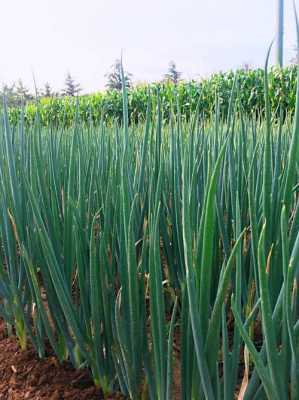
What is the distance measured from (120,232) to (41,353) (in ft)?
0.99

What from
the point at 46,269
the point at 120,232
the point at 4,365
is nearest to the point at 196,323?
the point at 120,232

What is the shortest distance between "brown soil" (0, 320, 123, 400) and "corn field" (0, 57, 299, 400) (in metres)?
0.02

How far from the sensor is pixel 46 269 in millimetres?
694

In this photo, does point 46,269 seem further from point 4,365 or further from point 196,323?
point 196,323

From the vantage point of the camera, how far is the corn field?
0.42m

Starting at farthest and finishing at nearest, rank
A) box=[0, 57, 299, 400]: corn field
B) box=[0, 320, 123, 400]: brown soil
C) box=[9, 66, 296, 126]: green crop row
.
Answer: box=[9, 66, 296, 126]: green crop row < box=[0, 320, 123, 400]: brown soil < box=[0, 57, 299, 400]: corn field

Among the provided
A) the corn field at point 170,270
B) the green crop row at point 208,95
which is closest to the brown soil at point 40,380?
the corn field at point 170,270

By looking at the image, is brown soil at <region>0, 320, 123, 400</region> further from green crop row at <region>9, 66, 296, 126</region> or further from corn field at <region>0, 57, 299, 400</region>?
green crop row at <region>9, 66, 296, 126</region>

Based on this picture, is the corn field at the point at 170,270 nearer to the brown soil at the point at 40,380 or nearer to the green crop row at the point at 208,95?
the brown soil at the point at 40,380

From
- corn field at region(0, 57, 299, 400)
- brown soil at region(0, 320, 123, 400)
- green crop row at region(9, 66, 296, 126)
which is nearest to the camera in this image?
corn field at region(0, 57, 299, 400)

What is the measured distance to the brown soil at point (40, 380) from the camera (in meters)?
0.68

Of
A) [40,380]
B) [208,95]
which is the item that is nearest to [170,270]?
[40,380]

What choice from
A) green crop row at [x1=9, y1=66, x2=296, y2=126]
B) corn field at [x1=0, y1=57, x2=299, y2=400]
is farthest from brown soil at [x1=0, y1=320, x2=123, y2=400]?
green crop row at [x1=9, y1=66, x2=296, y2=126]

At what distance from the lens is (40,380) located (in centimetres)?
72
